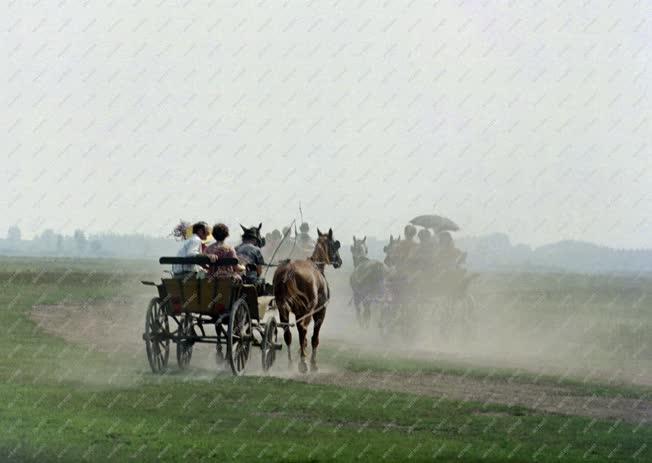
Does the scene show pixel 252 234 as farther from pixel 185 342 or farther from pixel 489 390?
pixel 489 390

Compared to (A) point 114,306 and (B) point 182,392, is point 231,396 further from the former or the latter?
(A) point 114,306

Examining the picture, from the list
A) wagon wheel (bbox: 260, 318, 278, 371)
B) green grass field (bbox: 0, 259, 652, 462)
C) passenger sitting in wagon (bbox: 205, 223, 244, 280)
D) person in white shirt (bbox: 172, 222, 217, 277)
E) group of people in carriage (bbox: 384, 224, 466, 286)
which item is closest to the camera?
green grass field (bbox: 0, 259, 652, 462)

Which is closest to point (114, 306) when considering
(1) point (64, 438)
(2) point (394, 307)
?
(2) point (394, 307)

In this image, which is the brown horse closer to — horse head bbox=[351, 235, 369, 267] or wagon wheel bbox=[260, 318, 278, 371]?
wagon wheel bbox=[260, 318, 278, 371]

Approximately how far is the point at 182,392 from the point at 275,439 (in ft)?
12.3

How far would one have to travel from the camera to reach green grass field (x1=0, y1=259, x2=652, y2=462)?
12.2 m

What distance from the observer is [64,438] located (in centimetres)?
1263

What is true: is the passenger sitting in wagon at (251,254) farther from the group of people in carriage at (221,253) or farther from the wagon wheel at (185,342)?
the wagon wheel at (185,342)

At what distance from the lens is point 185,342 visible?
19.0 meters

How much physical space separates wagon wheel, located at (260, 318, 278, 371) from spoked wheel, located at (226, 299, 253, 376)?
429 mm

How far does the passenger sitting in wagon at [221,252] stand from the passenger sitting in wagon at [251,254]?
1.72 feet

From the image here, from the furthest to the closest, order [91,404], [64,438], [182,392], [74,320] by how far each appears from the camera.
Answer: [74,320], [182,392], [91,404], [64,438]

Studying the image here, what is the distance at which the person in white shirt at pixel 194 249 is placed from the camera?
18.3 metres

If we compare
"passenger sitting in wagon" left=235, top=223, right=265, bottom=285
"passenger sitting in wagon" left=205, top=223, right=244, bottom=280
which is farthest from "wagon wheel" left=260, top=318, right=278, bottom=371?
"passenger sitting in wagon" left=205, top=223, right=244, bottom=280
